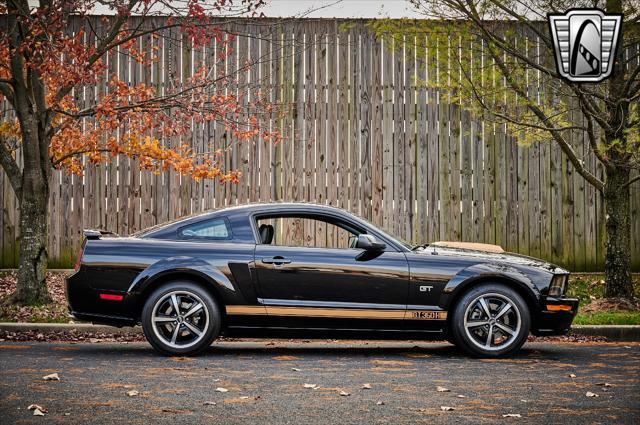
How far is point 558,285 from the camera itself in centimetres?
940

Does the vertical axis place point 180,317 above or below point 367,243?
below

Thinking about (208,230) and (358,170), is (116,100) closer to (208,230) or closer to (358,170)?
(358,170)

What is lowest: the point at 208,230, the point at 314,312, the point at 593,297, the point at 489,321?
the point at 593,297

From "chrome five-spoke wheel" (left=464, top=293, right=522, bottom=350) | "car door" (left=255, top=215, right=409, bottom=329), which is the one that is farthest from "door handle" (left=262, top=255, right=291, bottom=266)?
"chrome five-spoke wheel" (left=464, top=293, right=522, bottom=350)

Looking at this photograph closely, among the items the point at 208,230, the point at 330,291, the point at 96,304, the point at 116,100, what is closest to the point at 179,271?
the point at 208,230

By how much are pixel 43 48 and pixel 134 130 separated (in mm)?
2378

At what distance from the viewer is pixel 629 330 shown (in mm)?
11094

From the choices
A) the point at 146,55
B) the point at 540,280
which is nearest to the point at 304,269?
the point at 540,280

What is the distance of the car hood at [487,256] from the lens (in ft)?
30.5

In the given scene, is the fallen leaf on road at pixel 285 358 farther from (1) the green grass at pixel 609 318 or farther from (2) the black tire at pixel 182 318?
(1) the green grass at pixel 609 318

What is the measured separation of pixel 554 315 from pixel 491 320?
0.65 meters

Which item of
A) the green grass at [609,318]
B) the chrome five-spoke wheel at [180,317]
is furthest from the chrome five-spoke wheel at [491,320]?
the green grass at [609,318]

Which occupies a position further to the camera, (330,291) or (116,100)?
(116,100)

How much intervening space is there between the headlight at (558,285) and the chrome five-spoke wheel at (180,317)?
3.39 meters
